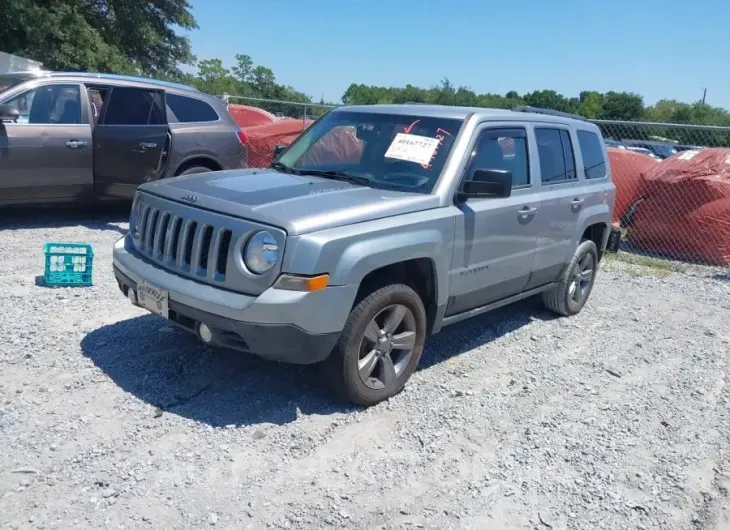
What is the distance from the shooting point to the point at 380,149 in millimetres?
4773

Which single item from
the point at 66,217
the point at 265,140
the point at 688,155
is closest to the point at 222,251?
the point at 66,217

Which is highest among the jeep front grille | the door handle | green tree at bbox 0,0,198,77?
green tree at bbox 0,0,198,77

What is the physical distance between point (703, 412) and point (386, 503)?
104 inches

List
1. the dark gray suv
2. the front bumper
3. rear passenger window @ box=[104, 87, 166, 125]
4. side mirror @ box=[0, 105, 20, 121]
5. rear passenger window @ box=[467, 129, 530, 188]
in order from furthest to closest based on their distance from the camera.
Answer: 1. rear passenger window @ box=[104, 87, 166, 125]
2. the dark gray suv
3. side mirror @ box=[0, 105, 20, 121]
4. rear passenger window @ box=[467, 129, 530, 188]
5. the front bumper

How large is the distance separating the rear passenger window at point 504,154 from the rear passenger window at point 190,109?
5.11 metres

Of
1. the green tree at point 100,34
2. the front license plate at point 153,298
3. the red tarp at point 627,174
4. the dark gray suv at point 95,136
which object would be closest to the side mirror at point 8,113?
the dark gray suv at point 95,136

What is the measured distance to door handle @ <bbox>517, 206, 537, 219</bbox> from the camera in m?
5.08

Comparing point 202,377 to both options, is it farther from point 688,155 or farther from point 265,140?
point 688,155

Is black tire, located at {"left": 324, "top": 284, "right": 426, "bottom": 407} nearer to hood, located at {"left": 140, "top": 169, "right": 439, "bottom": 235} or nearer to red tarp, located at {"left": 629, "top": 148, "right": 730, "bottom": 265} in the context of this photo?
hood, located at {"left": 140, "top": 169, "right": 439, "bottom": 235}

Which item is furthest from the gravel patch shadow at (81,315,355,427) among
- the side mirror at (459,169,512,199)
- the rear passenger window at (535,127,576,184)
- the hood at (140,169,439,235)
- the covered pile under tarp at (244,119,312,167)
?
the covered pile under tarp at (244,119,312,167)

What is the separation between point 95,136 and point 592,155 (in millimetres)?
5660

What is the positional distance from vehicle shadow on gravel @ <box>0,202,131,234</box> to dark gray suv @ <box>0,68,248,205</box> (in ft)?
1.52

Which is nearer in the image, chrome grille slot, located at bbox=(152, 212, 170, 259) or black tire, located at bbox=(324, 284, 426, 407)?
black tire, located at bbox=(324, 284, 426, 407)

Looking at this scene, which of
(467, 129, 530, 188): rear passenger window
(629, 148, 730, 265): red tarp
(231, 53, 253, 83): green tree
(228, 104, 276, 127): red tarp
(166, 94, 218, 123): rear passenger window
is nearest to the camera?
(467, 129, 530, 188): rear passenger window
